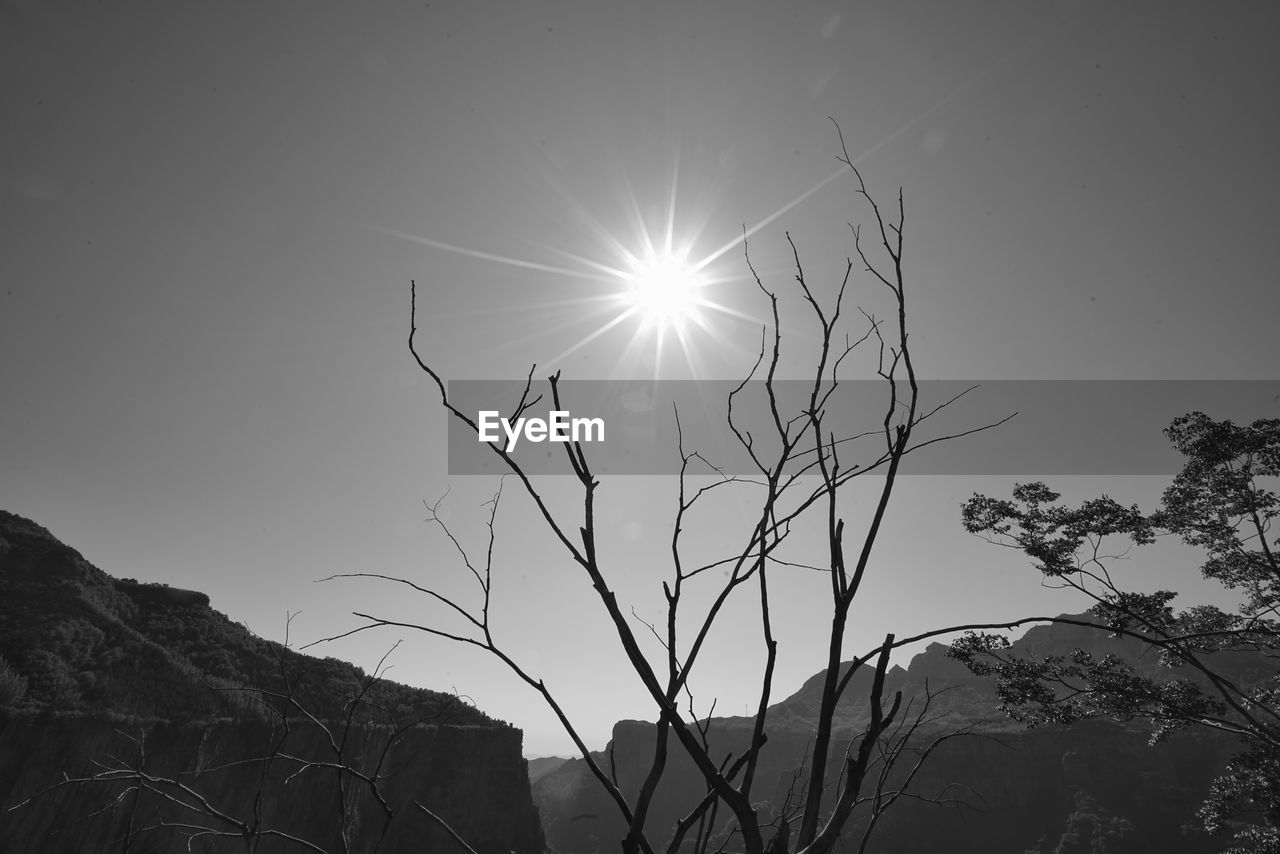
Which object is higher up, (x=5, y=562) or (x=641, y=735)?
(x=5, y=562)

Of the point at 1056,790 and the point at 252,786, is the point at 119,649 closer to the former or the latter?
the point at 252,786

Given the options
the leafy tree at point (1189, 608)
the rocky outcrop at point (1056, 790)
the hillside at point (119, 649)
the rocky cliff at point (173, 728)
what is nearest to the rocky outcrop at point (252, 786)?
the rocky cliff at point (173, 728)

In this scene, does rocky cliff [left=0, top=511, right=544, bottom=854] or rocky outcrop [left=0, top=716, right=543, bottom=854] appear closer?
rocky outcrop [left=0, top=716, right=543, bottom=854]

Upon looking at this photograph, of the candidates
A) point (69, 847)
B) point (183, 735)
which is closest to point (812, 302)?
point (69, 847)

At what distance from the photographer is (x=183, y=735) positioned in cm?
4078

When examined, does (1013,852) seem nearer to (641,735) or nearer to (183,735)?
(641,735)

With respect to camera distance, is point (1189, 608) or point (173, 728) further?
point (173, 728)

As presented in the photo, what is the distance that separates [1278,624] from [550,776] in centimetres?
15250

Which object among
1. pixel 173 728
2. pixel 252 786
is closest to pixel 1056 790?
pixel 252 786

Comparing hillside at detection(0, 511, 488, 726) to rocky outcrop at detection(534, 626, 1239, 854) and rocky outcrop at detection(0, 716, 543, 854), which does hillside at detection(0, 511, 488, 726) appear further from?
rocky outcrop at detection(534, 626, 1239, 854)

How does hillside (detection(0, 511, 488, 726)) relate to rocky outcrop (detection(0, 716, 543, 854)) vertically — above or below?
above

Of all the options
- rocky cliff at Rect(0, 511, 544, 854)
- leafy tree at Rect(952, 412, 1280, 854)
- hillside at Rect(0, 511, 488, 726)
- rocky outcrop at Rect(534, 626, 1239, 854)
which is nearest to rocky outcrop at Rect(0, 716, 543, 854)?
rocky cliff at Rect(0, 511, 544, 854)

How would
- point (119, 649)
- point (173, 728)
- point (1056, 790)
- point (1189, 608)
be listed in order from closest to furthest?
point (1189, 608), point (173, 728), point (119, 649), point (1056, 790)

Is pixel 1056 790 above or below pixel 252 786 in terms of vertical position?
below
